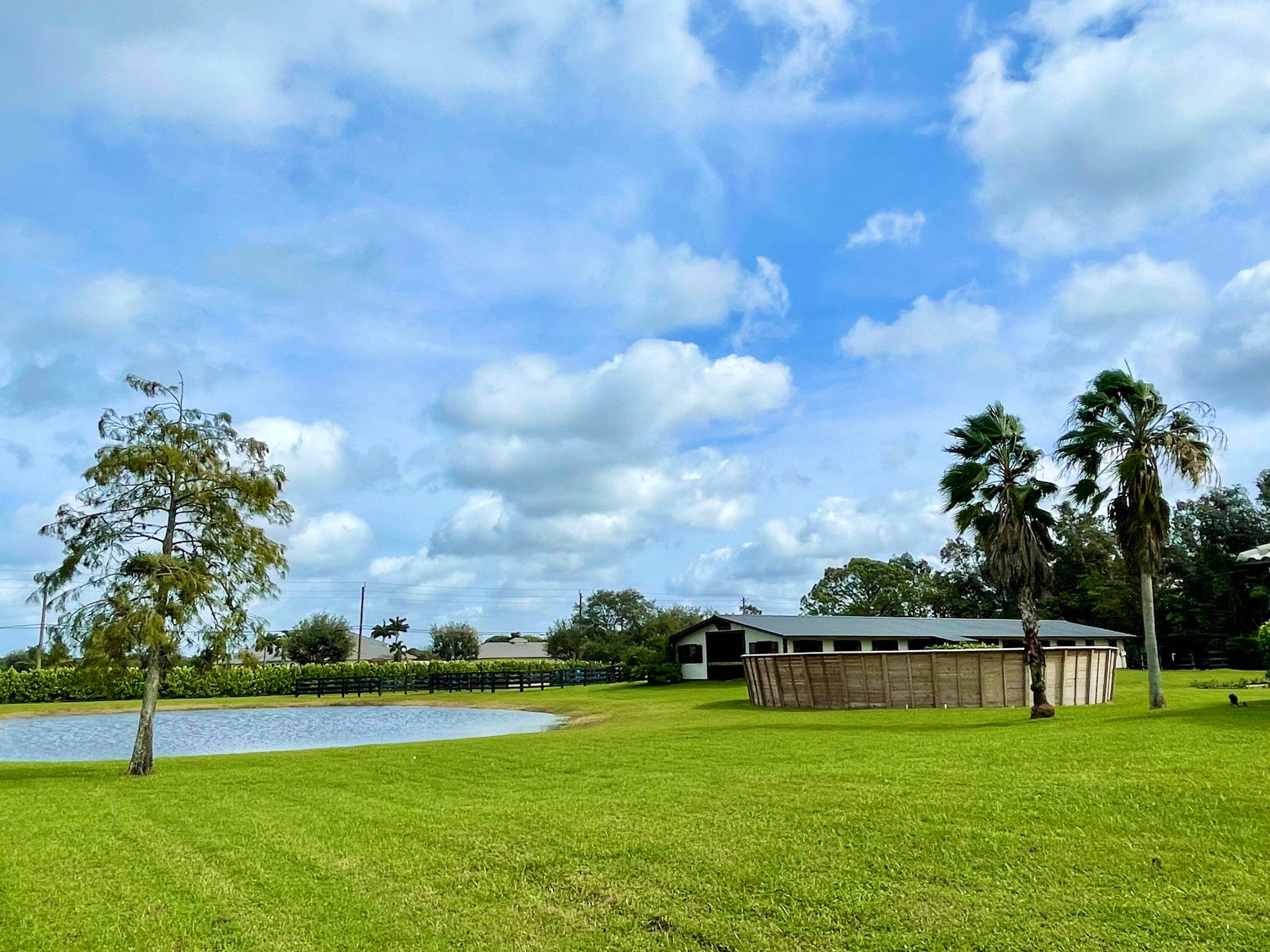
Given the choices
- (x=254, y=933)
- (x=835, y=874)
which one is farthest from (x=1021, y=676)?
(x=254, y=933)

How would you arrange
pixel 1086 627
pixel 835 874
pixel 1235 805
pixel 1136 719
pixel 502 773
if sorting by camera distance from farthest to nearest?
pixel 1086 627
pixel 1136 719
pixel 502 773
pixel 1235 805
pixel 835 874

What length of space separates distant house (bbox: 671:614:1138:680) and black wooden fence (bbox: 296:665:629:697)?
19.5ft

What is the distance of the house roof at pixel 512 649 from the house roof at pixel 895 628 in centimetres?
6646

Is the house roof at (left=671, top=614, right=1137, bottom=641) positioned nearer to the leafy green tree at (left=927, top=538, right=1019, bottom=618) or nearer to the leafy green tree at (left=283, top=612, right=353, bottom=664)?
the leafy green tree at (left=927, top=538, right=1019, bottom=618)

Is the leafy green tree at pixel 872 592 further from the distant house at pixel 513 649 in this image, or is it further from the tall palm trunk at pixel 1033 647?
the tall palm trunk at pixel 1033 647

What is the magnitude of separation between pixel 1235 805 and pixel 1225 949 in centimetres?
289

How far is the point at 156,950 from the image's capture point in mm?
6172

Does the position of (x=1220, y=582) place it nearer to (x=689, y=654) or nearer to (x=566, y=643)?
(x=689, y=654)

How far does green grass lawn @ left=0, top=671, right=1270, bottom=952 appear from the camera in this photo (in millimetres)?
6016

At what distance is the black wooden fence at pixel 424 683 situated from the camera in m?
52.8

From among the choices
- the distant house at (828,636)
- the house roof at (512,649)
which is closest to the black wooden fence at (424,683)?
the distant house at (828,636)

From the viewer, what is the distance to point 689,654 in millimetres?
52656

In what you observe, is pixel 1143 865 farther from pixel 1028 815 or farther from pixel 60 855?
pixel 60 855

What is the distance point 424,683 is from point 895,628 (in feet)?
86.8
